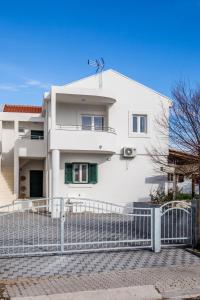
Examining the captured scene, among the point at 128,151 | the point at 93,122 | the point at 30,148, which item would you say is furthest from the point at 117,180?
the point at 30,148

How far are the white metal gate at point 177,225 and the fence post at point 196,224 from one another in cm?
16

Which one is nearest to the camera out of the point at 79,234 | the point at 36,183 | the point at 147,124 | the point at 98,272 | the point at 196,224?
the point at 98,272

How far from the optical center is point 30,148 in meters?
21.4

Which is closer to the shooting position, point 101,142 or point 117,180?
point 101,142

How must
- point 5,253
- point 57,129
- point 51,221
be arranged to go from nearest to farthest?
1. point 5,253
2. point 51,221
3. point 57,129

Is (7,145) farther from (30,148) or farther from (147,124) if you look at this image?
(147,124)

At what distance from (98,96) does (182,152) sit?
660 cm

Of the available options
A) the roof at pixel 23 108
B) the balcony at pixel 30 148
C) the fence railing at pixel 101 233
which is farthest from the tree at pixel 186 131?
the roof at pixel 23 108

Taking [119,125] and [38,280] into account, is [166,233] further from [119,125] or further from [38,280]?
[119,125]

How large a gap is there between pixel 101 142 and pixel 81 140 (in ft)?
3.87

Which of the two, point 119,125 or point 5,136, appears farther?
point 5,136

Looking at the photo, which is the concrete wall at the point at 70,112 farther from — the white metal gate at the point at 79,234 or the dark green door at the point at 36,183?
the white metal gate at the point at 79,234

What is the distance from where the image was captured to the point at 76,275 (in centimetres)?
733

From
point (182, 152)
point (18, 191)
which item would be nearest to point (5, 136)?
point (18, 191)
